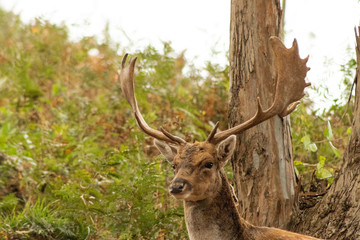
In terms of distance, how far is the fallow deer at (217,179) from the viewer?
15.8 feet

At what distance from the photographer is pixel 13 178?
8047mm

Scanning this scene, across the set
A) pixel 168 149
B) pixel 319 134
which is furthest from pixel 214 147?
pixel 319 134

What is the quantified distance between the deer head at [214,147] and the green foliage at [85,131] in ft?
4.08

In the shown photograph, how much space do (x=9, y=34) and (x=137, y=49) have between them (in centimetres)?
483

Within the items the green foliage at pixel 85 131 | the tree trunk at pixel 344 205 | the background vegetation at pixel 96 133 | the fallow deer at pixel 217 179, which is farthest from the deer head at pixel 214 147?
the green foliage at pixel 85 131

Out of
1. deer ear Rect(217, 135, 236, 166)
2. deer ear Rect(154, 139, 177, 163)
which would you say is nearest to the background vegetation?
deer ear Rect(154, 139, 177, 163)

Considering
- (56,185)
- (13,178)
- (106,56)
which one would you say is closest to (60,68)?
(106,56)

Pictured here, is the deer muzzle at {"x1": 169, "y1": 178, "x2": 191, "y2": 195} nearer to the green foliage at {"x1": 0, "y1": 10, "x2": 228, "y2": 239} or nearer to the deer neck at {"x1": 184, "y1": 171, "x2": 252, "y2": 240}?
the deer neck at {"x1": 184, "y1": 171, "x2": 252, "y2": 240}

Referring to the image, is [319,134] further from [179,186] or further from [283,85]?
[179,186]

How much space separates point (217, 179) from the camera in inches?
195

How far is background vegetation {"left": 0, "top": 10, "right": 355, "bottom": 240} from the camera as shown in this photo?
6.32 metres

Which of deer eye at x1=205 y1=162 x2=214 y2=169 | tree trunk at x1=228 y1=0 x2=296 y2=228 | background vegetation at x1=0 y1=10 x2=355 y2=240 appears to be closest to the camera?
deer eye at x1=205 y1=162 x2=214 y2=169

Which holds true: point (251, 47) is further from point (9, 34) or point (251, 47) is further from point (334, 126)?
point (9, 34)

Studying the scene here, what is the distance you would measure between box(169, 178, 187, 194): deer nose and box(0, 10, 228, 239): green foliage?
1.50m
